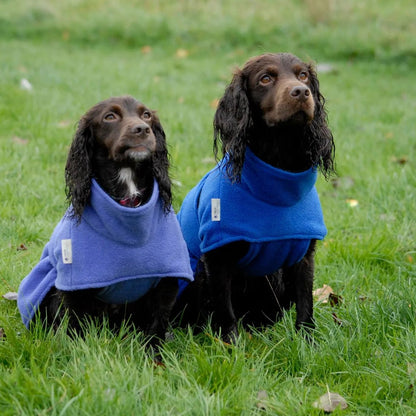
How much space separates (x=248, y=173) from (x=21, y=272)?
1.64m

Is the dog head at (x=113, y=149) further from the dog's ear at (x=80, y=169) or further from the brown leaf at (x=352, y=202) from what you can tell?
the brown leaf at (x=352, y=202)

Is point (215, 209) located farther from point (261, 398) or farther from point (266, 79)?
point (261, 398)

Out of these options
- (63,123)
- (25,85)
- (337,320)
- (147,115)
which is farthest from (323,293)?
(25,85)

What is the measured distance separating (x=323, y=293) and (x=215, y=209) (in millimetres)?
1022

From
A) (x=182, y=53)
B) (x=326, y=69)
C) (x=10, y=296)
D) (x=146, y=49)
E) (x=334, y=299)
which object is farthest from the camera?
(x=146, y=49)

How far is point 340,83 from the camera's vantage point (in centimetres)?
1052

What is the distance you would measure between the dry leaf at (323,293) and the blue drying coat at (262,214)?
0.52 meters

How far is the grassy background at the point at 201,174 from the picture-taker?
2.68 m

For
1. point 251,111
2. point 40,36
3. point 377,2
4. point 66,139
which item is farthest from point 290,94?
point 377,2

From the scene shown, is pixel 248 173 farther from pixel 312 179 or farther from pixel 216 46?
pixel 216 46

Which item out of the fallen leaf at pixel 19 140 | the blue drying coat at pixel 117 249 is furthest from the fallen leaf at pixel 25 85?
the blue drying coat at pixel 117 249

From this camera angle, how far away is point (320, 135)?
11.4 feet

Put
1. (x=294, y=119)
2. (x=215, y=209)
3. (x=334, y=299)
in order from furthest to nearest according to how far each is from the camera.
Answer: (x=334, y=299) < (x=215, y=209) < (x=294, y=119)

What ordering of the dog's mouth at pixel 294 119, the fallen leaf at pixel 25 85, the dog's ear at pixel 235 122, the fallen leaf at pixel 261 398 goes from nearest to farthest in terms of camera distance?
the fallen leaf at pixel 261 398 → the dog's mouth at pixel 294 119 → the dog's ear at pixel 235 122 → the fallen leaf at pixel 25 85
